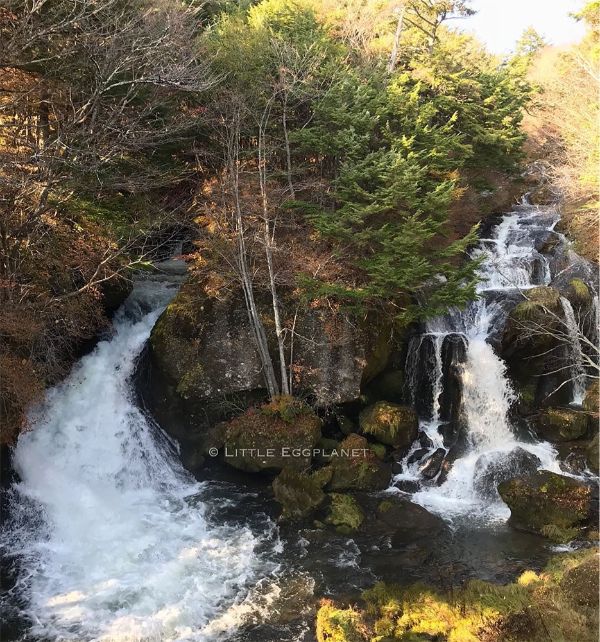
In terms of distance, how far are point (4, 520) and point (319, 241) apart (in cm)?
1003

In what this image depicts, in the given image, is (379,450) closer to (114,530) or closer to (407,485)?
(407,485)

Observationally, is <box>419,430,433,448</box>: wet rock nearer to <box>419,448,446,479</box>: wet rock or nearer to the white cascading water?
<box>419,448,446,479</box>: wet rock

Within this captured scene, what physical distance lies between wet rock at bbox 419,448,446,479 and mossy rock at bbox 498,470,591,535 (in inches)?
75.0

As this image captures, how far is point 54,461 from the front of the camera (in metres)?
10.5

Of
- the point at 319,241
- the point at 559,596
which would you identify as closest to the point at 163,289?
the point at 319,241

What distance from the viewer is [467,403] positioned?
42.4 ft

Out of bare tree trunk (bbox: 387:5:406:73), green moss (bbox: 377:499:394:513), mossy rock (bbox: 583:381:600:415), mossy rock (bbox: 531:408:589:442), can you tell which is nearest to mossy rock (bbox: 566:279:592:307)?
mossy rock (bbox: 583:381:600:415)

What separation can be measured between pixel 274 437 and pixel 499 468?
5635mm

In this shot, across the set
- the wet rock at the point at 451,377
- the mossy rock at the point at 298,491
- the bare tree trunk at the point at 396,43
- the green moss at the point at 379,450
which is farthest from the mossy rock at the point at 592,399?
the bare tree trunk at the point at 396,43

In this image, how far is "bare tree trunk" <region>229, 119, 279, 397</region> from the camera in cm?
1237

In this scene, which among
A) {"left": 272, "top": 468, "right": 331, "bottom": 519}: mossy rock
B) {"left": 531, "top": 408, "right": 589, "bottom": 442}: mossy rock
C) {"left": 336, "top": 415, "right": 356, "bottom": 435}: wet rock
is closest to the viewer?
{"left": 272, "top": 468, "right": 331, "bottom": 519}: mossy rock

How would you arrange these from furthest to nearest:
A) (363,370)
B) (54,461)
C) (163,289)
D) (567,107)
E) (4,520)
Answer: (567,107) < (163,289) < (363,370) < (54,461) < (4,520)

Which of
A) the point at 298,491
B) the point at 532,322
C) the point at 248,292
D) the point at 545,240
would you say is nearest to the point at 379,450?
the point at 298,491

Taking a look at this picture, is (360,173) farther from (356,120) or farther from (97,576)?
(97,576)
